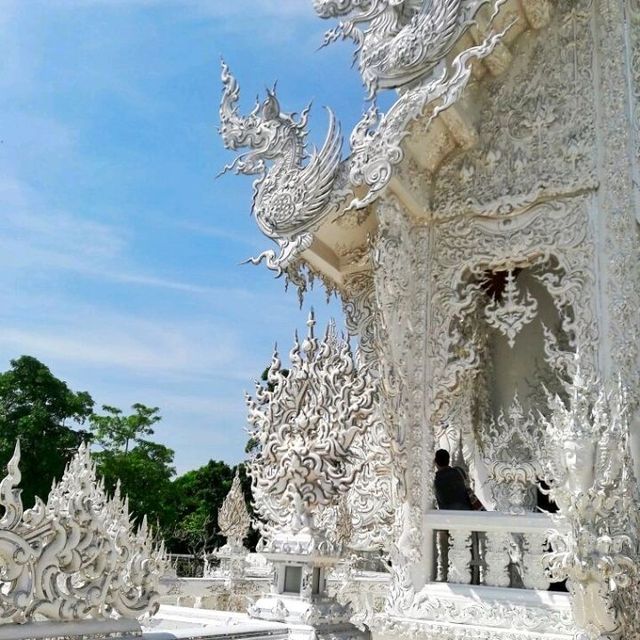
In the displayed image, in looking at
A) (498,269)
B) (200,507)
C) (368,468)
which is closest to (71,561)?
(498,269)

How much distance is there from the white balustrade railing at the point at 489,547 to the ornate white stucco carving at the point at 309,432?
3.35ft

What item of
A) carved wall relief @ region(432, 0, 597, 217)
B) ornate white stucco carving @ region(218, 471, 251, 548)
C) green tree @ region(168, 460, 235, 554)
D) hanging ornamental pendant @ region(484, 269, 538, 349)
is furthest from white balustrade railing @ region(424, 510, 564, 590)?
green tree @ region(168, 460, 235, 554)

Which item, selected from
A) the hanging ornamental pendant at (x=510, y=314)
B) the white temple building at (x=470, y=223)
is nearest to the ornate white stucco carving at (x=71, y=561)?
the white temple building at (x=470, y=223)

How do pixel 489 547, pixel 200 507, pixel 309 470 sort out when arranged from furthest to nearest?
pixel 200 507 < pixel 489 547 < pixel 309 470

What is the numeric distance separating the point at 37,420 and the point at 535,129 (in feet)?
42.5

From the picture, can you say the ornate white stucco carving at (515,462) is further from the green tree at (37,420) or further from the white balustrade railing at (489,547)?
the green tree at (37,420)

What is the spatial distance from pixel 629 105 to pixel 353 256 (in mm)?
2222

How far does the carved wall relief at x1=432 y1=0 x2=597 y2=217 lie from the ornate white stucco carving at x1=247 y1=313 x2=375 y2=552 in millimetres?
1726

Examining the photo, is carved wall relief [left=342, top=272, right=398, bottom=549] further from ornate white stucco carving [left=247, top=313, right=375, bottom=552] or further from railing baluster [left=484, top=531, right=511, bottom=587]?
ornate white stucco carving [left=247, top=313, right=375, bottom=552]

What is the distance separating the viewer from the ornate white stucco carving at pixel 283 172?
4.90 metres

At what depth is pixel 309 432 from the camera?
3648mm

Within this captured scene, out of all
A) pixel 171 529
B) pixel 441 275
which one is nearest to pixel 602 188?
pixel 441 275

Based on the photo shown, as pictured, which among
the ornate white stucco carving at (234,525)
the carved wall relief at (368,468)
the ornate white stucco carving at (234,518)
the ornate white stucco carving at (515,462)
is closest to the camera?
the ornate white stucco carving at (515,462)

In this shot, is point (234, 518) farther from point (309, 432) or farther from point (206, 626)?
point (206, 626)
